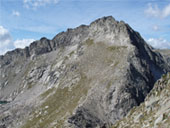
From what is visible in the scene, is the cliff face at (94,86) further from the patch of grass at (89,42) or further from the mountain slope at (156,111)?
the mountain slope at (156,111)

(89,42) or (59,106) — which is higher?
(89,42)

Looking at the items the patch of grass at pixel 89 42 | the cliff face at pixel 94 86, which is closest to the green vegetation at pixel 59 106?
the cliff face at pixel 94 86

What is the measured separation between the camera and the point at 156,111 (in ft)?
90.1

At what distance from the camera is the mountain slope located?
921 inches

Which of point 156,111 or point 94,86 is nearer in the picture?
point 156,111

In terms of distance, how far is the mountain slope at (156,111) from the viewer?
23394 mm

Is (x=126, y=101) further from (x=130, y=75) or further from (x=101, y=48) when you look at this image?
(x=101, y=48)

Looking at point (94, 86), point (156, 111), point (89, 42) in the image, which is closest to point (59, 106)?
point (94, 86)

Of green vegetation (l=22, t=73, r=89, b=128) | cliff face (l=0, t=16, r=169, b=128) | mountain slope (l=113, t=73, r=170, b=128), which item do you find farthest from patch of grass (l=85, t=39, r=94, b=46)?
mountain slope (l=113, t=73, r=170, b=128)

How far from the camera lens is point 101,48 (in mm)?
130625

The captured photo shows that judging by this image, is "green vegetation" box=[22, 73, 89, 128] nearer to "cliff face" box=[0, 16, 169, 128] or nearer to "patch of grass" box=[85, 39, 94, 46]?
"cliff face" box=[0, 16, 169, 128]

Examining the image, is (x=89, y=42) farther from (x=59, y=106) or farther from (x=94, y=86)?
(x=59, y=106)

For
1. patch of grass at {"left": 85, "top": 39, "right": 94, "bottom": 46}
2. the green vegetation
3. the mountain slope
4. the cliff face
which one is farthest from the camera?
patch of grass at {"left": 85, "top": 39, "right": 94, "bottom": 46}

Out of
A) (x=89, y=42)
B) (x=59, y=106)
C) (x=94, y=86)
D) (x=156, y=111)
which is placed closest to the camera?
(x=156, y=111)
